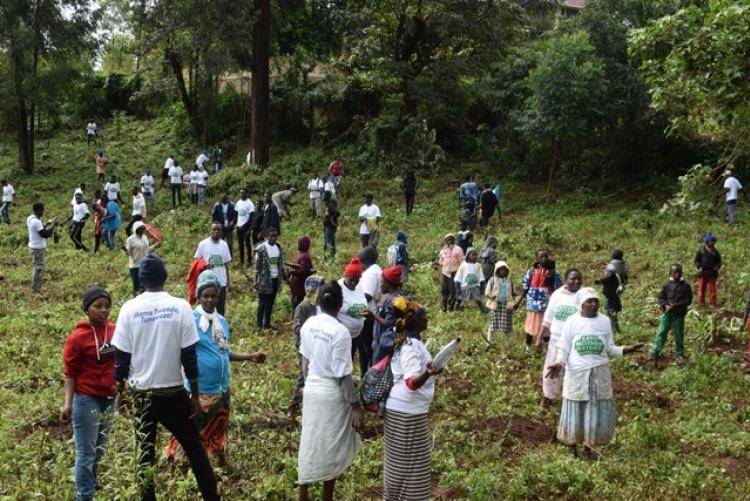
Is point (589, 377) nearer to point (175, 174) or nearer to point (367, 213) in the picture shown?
point (367, 213)

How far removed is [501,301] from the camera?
10.1 metres

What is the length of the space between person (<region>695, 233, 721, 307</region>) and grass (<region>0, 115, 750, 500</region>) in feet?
1.47

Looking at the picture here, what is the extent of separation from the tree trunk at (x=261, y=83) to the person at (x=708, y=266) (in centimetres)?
1575

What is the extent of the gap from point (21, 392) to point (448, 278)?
6778 mm

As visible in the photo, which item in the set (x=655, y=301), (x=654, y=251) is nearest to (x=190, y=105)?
(x=654, y=251)

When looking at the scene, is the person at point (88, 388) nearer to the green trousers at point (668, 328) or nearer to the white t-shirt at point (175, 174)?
the green trousers at point (668, 328)

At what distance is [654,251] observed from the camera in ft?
53.2

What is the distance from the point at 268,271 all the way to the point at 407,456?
5.67 metres

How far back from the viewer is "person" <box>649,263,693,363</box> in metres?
9.71

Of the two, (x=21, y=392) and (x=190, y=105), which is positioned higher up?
(x=190, y=105)

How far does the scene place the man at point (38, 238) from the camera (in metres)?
12.4

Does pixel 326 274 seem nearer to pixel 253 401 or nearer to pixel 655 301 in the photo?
pixel 655 301

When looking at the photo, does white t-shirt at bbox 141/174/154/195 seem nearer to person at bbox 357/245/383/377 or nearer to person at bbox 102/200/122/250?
person at bbox 102/200/122/250

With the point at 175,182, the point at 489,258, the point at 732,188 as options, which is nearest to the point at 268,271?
the point at 489,258
